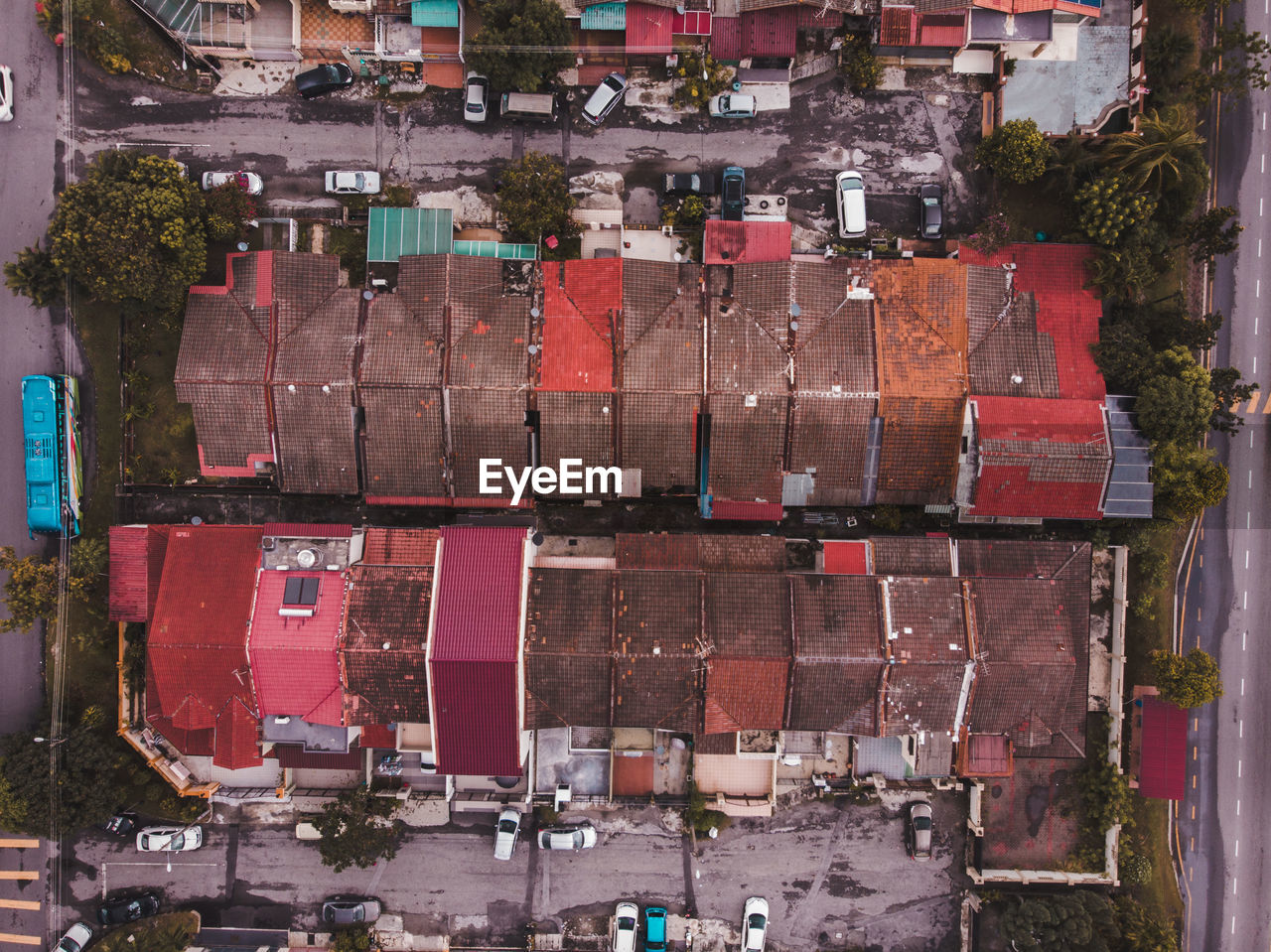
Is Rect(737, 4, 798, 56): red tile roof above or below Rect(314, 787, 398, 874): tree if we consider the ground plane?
above

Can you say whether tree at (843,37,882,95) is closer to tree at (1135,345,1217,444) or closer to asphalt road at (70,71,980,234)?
asphalt road at (70,71,980,234)

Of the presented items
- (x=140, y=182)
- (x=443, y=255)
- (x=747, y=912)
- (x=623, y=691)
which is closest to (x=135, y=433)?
(x=140, y=182)

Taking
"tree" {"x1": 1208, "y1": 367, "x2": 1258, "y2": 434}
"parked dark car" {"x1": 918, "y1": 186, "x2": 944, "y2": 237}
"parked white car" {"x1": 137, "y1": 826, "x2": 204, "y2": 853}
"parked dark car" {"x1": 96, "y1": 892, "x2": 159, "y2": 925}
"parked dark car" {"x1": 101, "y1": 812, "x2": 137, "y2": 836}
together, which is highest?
"parked dark car" {"x1": 918, "y1": 186, "x2": 944, "y2": 237}

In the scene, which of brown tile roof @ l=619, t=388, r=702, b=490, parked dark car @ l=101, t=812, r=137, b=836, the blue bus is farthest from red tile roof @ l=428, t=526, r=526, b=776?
the blue bus

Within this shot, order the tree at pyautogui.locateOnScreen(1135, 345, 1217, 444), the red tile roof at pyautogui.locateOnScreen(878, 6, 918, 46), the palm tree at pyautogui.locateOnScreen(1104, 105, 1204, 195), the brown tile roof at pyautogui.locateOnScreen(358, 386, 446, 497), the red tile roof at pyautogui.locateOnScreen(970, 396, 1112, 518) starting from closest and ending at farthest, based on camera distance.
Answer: the tree at pyautogui.locateOnScreen(1135, 345, 1217, 444) < the red tile roof at pyautogui.locateOnScreen(970, 396, 1112, 518) < the palm tree at pyautogui.locateOnScreen(1104, 105, 1204, 195) < the brown tile roof at pyautogui.locateOnScreen(358, 386, 446, 497) < the red tile roof at pyautogui.locateOnScreen(878, 6, 918, 46)

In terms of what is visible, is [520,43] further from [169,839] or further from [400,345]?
[169,839]

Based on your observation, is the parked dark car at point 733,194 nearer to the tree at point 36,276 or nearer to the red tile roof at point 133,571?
the red tile roof at point 133,571
